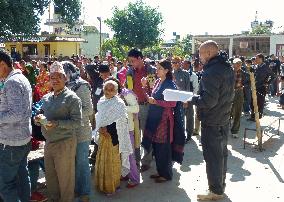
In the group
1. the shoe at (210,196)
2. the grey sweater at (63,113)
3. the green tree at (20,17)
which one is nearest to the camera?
the grey sweater at (63,113)

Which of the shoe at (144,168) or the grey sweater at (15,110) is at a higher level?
the grey sweater at (15,110)

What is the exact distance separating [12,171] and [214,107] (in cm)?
247

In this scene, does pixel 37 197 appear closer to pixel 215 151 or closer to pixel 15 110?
pixel 15 110

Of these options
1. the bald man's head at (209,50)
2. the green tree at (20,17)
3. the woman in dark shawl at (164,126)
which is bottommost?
the woman in dark shawl at (164,126)

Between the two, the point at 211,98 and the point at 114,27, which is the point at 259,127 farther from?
the point at 114,27

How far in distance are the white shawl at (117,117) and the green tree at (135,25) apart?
3524 centimetres

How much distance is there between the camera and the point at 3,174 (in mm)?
3754

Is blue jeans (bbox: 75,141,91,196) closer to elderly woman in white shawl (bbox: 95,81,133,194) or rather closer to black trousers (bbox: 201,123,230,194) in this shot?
elderly woman in white shawl (bbox: 95,81,133,194)

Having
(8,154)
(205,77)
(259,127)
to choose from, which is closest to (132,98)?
(205,77)

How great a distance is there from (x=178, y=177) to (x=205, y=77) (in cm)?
204

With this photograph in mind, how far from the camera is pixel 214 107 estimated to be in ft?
15.2

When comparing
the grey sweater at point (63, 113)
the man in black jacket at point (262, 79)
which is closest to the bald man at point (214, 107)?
the grey sweater at point (63, 113)

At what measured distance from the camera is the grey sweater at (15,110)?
3.57 m

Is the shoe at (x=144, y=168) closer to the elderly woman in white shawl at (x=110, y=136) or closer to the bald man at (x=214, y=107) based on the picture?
the elderly woman in white shawl at (x=110, y=136)
